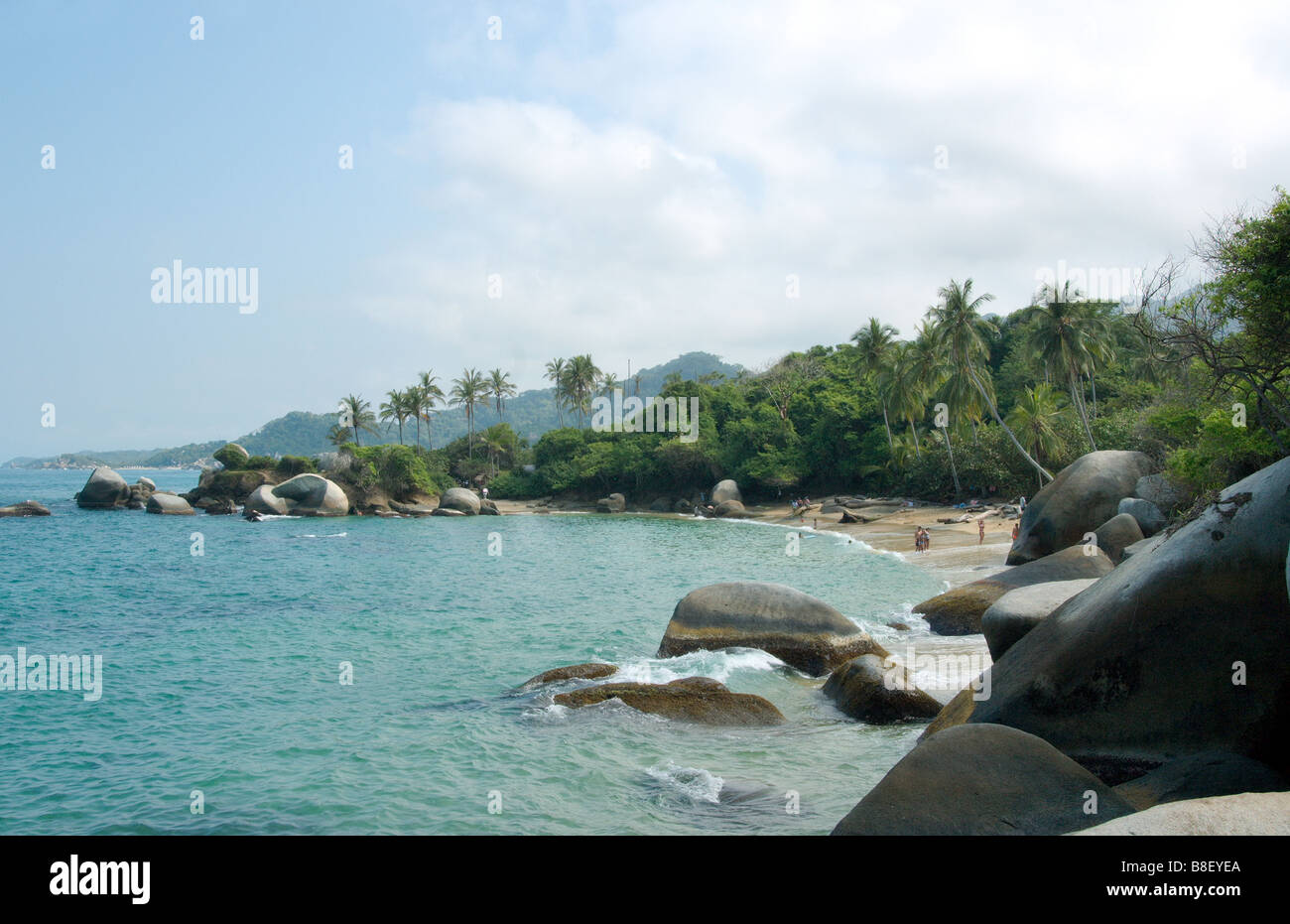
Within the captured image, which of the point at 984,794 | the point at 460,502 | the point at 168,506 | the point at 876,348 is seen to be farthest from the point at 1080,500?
the point at 168,506

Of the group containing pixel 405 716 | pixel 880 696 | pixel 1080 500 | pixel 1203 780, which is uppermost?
pixel 1080 500

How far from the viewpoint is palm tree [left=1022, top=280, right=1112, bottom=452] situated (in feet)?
136

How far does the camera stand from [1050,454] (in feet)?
158

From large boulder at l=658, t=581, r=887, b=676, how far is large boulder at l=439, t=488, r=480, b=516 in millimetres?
53953

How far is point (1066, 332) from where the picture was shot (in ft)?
136

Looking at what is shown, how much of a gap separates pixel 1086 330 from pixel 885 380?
1932 centimetres

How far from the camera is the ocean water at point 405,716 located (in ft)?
33.3

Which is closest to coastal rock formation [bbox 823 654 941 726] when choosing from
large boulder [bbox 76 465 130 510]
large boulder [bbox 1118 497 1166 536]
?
large boulder [bbox 1118 497 1166 536]

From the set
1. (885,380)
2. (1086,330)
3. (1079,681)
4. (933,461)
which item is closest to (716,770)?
(1079,681)

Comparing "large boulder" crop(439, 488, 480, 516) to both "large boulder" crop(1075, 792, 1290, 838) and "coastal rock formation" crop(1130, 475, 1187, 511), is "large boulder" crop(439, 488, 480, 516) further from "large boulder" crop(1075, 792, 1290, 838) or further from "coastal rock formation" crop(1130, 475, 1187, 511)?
"large boulder" crop(1075, 792, 1290, 838)

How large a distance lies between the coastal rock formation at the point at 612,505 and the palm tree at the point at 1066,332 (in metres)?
38.2

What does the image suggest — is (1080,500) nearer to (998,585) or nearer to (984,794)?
(998,585)

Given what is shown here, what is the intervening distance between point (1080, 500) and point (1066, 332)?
64.8ft

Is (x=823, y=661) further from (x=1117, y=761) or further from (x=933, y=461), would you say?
(x=933, y=461)
